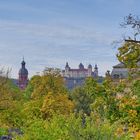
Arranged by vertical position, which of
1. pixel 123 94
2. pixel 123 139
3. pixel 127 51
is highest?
pixel 127 51

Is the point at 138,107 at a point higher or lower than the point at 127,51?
lower

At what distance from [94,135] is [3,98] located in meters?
27.2

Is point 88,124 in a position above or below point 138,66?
below

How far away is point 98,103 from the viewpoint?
21109 mm

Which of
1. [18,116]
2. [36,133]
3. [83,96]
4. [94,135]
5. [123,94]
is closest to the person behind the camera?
[94,135]

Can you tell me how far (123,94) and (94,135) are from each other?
7371mm

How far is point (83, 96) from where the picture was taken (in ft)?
264

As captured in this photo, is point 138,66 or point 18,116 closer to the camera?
point 138,66

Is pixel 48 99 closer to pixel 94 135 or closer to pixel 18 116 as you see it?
pixel 18 116

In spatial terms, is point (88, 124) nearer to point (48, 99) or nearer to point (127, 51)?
point (127, 51)

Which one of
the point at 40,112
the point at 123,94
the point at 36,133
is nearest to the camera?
the point at 36,133

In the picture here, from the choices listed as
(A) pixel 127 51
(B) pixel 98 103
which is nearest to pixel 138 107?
(B) pixel 98 103

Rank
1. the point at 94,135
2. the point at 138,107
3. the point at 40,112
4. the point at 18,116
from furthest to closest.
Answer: the point at 40,112
the point at 18,116
the point at 138,107
the point at 94,135

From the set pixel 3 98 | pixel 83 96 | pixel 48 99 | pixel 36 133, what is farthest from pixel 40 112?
pixel 36 133
